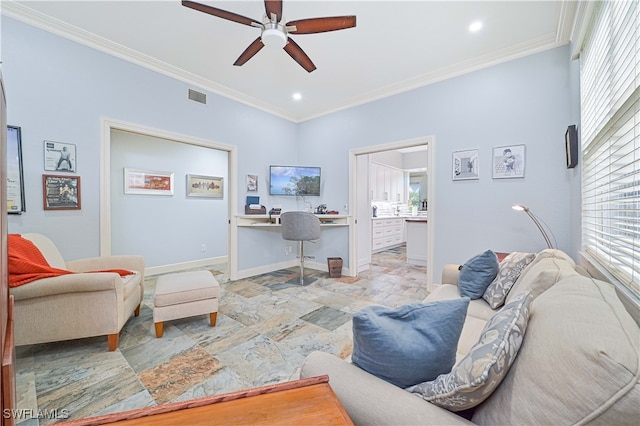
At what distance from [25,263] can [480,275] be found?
3.22 meters

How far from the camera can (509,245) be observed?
2826mm

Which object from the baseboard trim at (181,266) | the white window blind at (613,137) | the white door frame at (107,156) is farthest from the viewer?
the baseboard trim at (181,266)

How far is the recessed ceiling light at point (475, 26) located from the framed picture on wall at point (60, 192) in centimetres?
416

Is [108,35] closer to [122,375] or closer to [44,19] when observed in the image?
[44,19]

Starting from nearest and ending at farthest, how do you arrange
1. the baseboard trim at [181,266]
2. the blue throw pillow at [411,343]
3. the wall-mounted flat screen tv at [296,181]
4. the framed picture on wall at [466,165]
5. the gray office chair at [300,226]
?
the blue throw pillow at [411,343]
the framed picture on wall at [466,165]
the gray office chair at [300,226]
the baseboard trim at [181,266]
the wall-mounted flat screen tv at [296,181]

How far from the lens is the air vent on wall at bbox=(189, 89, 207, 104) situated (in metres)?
3.38

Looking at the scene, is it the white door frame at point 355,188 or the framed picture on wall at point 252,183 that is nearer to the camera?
the white door frame at point 355,188

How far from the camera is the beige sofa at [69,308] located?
5.55 feet

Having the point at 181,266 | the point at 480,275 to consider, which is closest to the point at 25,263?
the point at 181,266

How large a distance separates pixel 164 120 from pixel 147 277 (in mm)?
2515

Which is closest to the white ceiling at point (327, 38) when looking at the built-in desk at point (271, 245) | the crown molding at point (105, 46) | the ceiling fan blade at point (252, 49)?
the crown molding at point (105, 46)

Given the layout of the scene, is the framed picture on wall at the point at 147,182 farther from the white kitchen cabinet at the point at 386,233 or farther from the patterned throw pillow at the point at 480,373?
the patterned throw pillow at the point at 480,373

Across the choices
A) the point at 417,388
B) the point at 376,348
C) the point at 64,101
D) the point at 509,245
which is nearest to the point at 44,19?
the point at 64,101

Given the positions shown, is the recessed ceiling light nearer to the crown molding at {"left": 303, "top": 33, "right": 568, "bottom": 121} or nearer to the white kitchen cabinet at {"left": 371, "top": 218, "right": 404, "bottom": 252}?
the crown molding at {"left": 303, "top": 33, "right": 568, "bottom": 121}
